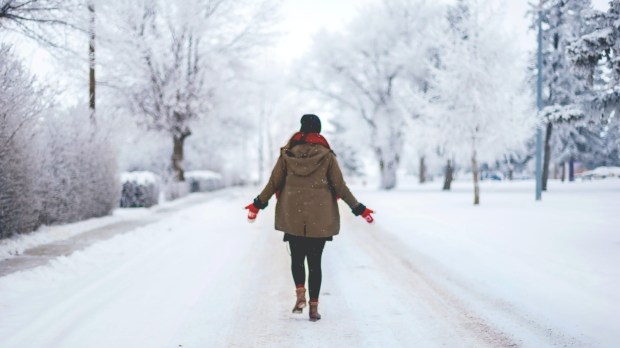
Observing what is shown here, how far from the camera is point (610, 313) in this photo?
17.2 feet

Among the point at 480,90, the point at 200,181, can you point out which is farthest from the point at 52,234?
the point at 200,181

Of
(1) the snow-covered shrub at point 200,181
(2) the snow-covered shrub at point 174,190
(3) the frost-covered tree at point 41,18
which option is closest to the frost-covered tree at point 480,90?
(2) the snow-covered shrub at point 174,190

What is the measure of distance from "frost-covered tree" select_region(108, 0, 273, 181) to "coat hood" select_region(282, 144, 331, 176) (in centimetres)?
2024

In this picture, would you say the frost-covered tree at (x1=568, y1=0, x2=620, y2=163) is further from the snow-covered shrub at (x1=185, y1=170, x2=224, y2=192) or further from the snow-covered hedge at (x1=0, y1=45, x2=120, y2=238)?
the snow-covered shrub at (x1=185, y1=170, x2=224, y2=192)

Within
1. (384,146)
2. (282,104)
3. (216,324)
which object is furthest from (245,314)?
(282,104)

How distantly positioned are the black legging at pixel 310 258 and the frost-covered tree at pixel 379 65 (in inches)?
1209

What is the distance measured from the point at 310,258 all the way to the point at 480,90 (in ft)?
52.6

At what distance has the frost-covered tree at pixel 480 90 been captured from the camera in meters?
19.4

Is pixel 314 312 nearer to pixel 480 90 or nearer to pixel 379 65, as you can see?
pixel 480 90

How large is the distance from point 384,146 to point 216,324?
3186 cm

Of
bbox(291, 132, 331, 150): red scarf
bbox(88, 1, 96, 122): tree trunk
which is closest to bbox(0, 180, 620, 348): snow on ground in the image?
bbox(291, 132, 331, 150): red scarf

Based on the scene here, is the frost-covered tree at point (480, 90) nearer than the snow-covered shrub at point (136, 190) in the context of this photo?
Yes

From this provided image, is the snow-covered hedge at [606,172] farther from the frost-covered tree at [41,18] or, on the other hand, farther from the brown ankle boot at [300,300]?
the frost-covered tree at [41,18]

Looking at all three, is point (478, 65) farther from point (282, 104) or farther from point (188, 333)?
point (282, 104)
